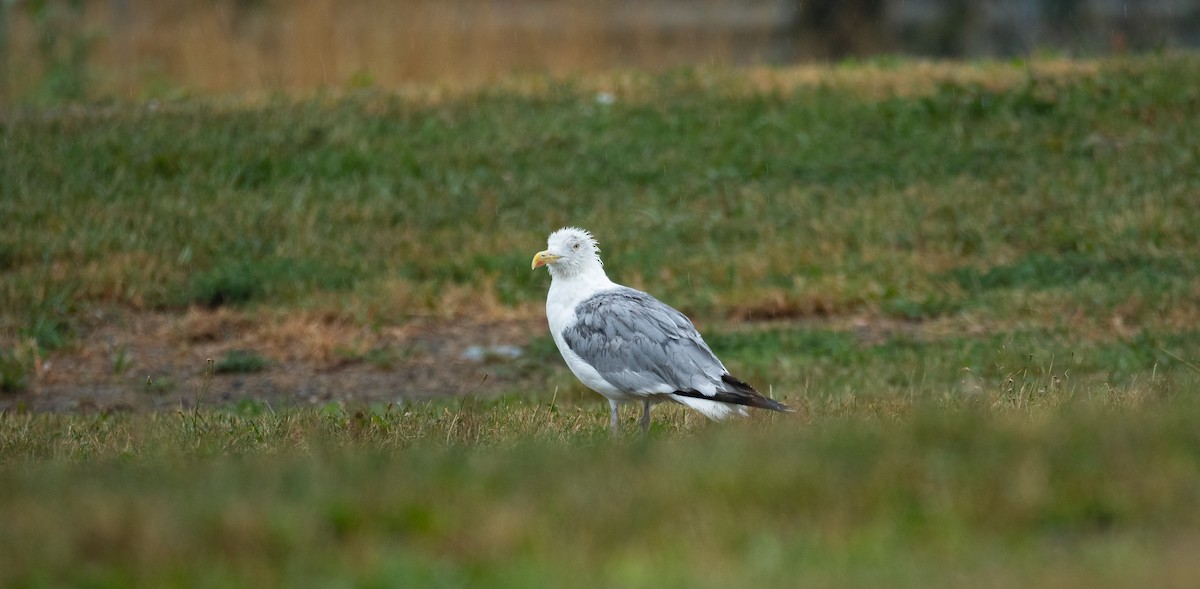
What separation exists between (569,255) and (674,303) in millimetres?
3641

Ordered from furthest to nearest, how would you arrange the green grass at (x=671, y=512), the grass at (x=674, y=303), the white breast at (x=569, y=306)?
the white breast at (x=569, y=306), the grass at (x=674, y=303), the green grass at (x=671, y=512)

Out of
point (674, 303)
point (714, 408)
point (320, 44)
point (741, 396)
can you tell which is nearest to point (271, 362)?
point (674, 303)

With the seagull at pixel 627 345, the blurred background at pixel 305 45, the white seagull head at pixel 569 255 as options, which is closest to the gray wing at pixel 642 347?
the seagull at pixel 627 345

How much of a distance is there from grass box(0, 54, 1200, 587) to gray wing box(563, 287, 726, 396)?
322 millimetres

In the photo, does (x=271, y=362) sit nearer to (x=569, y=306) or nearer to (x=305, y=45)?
(x=569, y=306)

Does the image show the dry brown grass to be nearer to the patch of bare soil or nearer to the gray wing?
the patch of bare soil

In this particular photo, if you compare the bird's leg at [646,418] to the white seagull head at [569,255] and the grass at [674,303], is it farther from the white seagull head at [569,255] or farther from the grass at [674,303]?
the white seagull head at [569,255]

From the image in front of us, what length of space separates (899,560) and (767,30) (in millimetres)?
18942

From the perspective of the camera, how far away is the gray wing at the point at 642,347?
696 centimetres

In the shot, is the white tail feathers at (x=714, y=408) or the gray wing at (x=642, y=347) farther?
the gray wing at (x=642, y=347)

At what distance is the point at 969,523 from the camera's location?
4543mm

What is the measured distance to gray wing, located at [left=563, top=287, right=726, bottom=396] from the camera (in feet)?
22.8

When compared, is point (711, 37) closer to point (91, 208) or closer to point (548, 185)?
point (548, 185)

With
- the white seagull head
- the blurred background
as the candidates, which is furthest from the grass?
the blurred background
